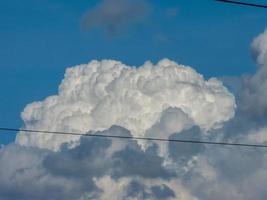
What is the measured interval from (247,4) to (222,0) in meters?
2.24

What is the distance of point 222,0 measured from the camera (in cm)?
4331

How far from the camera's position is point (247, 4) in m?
44.6
